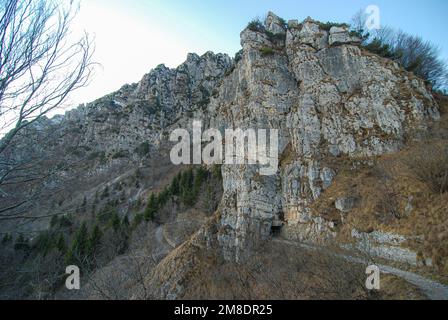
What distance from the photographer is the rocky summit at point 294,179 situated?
654cm

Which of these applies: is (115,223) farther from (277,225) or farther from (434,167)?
(434,167)

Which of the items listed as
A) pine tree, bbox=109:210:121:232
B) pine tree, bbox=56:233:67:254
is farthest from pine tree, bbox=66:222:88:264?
pine tree, bbox=109:210:121:232

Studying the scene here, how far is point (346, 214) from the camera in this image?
59.8 ft

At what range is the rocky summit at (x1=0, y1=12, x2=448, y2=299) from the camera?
6.54 m

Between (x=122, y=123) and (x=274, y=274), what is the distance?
282 feet

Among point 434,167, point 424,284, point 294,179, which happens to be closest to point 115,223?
point 294,179

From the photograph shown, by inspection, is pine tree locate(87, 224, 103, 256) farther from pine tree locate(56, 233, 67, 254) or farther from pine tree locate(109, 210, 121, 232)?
pine tree locate(56, 233, 67, 254)

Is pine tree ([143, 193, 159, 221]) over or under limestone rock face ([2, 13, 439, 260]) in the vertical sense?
under

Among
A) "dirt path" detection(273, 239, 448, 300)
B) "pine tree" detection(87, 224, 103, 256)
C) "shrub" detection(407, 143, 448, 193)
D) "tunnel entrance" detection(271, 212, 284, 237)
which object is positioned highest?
"shrub" detection(407, 143, 448, 193)

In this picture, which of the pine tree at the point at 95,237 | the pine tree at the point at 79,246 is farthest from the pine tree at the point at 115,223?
the pine tree at the point at 79,246

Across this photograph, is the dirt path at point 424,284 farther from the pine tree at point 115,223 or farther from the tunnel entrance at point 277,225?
the pine tree at point 115,223

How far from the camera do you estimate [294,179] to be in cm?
2419

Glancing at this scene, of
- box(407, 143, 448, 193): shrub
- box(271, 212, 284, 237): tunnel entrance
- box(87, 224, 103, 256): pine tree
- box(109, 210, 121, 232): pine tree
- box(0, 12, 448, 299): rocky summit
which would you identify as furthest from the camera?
box(109, 210, 121, 232): pine tree

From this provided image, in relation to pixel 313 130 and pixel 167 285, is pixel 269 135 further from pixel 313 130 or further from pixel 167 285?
pixel 167 285
